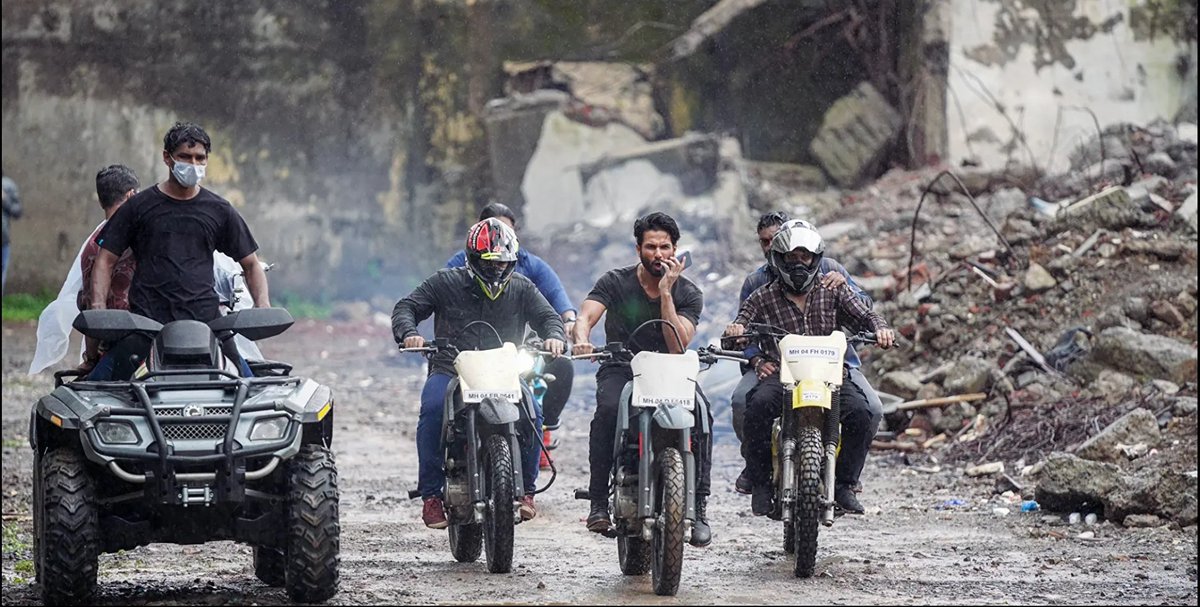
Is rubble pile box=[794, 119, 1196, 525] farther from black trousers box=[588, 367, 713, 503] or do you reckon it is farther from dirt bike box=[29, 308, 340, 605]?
dirt bike box=[29, 308, 340, 605]

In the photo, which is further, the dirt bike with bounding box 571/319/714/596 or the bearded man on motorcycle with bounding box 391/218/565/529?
the bearded man on motorcycle with bounding box 391/218/565/529

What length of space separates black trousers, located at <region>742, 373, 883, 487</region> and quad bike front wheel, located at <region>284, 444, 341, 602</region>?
235 cm

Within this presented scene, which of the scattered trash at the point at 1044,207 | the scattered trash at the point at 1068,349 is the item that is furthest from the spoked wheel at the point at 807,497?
the scattered trash at the point at 1044,207

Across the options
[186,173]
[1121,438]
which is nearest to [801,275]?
[186,173]

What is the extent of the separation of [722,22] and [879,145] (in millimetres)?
2785

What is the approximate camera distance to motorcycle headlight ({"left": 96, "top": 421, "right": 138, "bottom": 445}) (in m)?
6.35

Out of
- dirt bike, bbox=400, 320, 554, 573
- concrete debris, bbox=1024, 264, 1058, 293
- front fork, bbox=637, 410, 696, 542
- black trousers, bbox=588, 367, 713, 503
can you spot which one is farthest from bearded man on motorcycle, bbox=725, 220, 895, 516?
concrete debris, bbox=1024, 264, 1058, 293

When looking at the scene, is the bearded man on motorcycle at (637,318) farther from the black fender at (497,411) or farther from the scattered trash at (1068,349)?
the scattered trash at (1068,349)

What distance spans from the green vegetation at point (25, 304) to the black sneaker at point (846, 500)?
16.3 m

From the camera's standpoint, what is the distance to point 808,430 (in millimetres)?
7707

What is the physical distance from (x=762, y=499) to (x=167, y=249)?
3122 mm

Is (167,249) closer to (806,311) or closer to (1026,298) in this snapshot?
(806,311)

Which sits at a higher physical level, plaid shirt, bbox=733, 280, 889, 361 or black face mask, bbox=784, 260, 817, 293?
black face mask, bbox=784, 260, 817, 293

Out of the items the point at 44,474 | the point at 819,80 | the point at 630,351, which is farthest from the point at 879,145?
the point at 44,474
